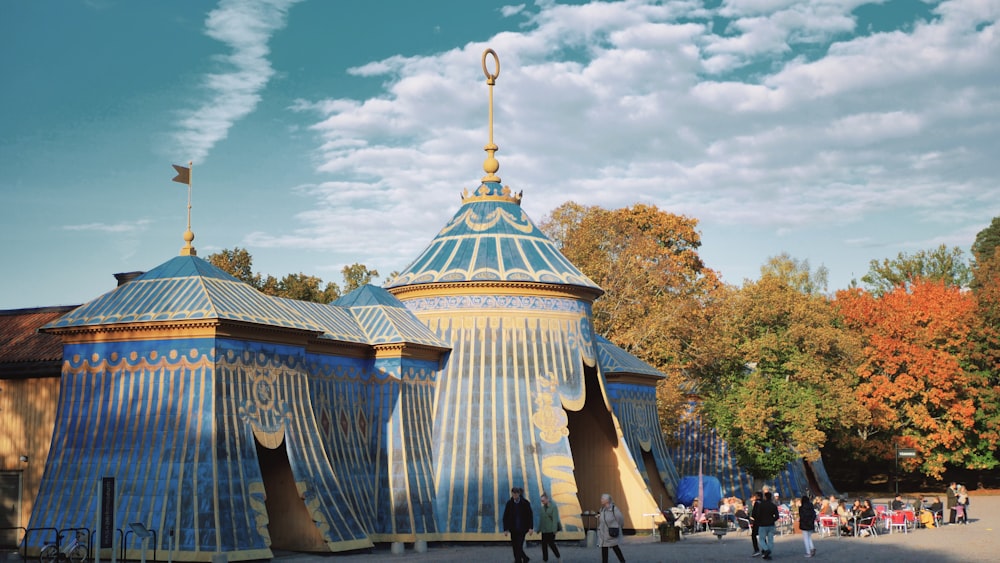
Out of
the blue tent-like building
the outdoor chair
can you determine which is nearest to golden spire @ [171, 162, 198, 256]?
the blue tent-like building

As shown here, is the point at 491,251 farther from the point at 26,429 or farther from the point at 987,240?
the point at 987,240

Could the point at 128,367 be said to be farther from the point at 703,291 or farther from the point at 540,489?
the point at 703,291

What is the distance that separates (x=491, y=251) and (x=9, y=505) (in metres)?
13.6

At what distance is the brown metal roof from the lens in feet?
87.8

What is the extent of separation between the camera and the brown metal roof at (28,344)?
87.8ft

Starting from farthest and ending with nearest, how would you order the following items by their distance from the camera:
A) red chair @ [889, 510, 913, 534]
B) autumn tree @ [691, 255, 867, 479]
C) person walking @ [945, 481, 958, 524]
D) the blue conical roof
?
1. autumn tree @ [691, 255, 867, 479]
2. person walking @ [945, 481, 958, 524]
3. red chair @ [889, 510, 913, 534]
4. the blue conical roof

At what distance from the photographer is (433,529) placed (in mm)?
28609

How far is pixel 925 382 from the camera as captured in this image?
2122 inches

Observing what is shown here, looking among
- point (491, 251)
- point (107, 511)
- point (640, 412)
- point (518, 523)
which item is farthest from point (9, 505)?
point (640, 412)

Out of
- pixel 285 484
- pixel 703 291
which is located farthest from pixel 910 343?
pixel 285 484

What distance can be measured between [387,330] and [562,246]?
2585 cm

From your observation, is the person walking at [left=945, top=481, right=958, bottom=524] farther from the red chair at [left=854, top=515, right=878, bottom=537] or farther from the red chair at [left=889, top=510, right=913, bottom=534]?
the red chair at [left=854, top=515, right=878, bottom=537]

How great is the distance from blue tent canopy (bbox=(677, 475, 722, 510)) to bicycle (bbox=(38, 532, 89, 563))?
22.3m

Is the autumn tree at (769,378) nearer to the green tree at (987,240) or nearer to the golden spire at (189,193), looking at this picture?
the golden spire at (189,193)
